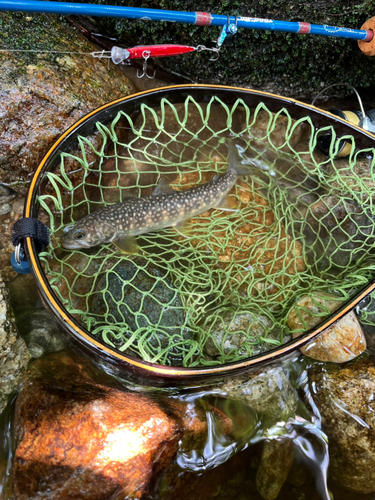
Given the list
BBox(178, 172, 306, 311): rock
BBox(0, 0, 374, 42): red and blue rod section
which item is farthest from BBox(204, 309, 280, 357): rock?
BBox(0, 0, 374, 42): red and blue rod section

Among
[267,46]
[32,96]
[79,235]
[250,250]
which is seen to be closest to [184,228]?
[250,250]

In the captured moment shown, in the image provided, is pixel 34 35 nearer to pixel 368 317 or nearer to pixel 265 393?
pixel 265 393

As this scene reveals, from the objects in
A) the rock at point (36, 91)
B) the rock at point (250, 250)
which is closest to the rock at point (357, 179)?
the rock at point (250, 250)

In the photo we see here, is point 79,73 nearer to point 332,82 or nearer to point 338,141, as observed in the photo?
point 338,141

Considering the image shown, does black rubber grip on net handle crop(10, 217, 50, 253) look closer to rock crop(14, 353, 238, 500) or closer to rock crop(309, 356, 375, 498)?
rock crop(14, 353, 238, 500)

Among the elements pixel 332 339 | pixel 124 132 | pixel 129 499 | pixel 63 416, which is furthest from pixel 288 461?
pixel 124 132

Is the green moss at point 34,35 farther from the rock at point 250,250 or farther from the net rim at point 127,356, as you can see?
the rock at point 250,250
